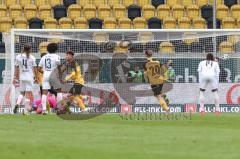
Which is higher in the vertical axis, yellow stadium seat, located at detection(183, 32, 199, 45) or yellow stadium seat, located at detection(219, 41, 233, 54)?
yellow stadium seat, located at detection(183, 32, 199, 45)

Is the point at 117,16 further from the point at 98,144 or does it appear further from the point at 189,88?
the point at 98,144

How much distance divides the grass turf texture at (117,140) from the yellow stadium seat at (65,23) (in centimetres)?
1334

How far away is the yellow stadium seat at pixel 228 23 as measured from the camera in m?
31.9

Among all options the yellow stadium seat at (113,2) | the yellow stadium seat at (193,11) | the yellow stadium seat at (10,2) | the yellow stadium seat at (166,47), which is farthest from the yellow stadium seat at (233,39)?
the yellow stadium seat at (10,2)

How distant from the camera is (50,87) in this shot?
22.2 m

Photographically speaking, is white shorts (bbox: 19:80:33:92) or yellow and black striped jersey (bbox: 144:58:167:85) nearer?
white shorts (bbox: 19:80:33:92)

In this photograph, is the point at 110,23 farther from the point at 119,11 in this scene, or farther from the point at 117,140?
the point at 117,140

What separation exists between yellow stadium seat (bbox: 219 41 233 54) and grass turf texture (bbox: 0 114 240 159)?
9.13 meters

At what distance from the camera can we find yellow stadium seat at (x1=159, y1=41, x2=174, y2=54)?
1068 inches

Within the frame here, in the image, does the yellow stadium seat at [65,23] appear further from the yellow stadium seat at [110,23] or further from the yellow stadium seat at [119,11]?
the yellow stadium seat at [119,11]

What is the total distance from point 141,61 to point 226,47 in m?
3.11

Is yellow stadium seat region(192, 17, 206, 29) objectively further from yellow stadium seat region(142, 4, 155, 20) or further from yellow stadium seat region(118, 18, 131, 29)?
yellow stadium seat region(118, 18, 131, 29)

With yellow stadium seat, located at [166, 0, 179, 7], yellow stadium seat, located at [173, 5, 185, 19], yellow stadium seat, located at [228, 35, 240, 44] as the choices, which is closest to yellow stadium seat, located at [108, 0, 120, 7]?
yellow stadium seat, located at [166, 0, 179, 7]

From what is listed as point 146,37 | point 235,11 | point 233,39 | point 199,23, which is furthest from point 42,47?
point 235,11
